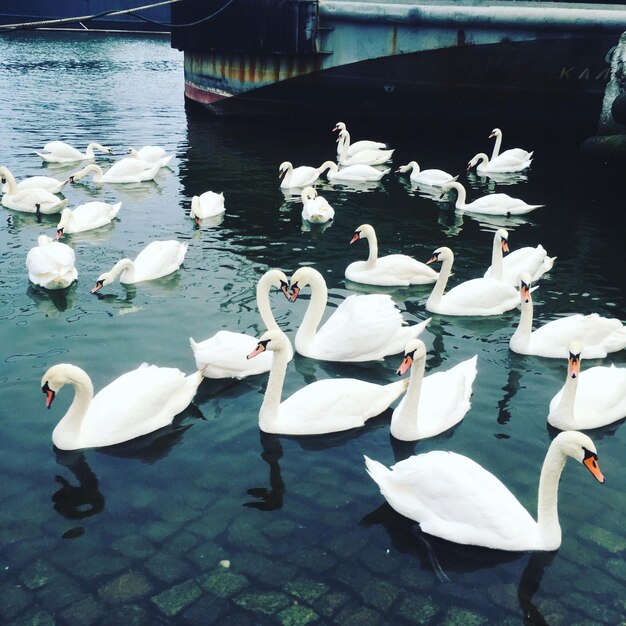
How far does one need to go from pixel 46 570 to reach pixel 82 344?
4570 millimetres

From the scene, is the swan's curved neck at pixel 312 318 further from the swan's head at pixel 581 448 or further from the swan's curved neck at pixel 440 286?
the swan's head at pixel 581 448

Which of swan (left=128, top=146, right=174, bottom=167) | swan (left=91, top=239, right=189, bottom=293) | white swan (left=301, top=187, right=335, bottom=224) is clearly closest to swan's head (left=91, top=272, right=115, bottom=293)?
swan (left=91, top=239, right=189, bottom=293)

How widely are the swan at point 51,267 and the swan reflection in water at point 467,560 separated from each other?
7.24 metres

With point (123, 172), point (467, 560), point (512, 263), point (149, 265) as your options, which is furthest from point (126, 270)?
point (467, 560)

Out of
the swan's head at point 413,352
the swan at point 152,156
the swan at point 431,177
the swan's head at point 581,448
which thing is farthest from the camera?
the swan at point 152,156

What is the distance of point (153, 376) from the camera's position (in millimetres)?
8195

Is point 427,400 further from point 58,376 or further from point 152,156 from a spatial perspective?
point 152,156

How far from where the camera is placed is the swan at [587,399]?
26.4ft

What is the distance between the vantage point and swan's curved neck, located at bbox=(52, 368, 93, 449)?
25.0 ft

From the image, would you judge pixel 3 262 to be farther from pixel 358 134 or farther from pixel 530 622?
pixel 358 134

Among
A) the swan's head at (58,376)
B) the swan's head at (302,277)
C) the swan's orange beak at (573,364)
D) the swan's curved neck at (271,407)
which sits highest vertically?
the swan's orange beak at (573,364)

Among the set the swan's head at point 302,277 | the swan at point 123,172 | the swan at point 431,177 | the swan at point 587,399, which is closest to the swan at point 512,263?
the swan's head at point 302,277

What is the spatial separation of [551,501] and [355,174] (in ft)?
51.0

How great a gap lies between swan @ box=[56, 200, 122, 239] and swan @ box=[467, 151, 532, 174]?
11210mm
